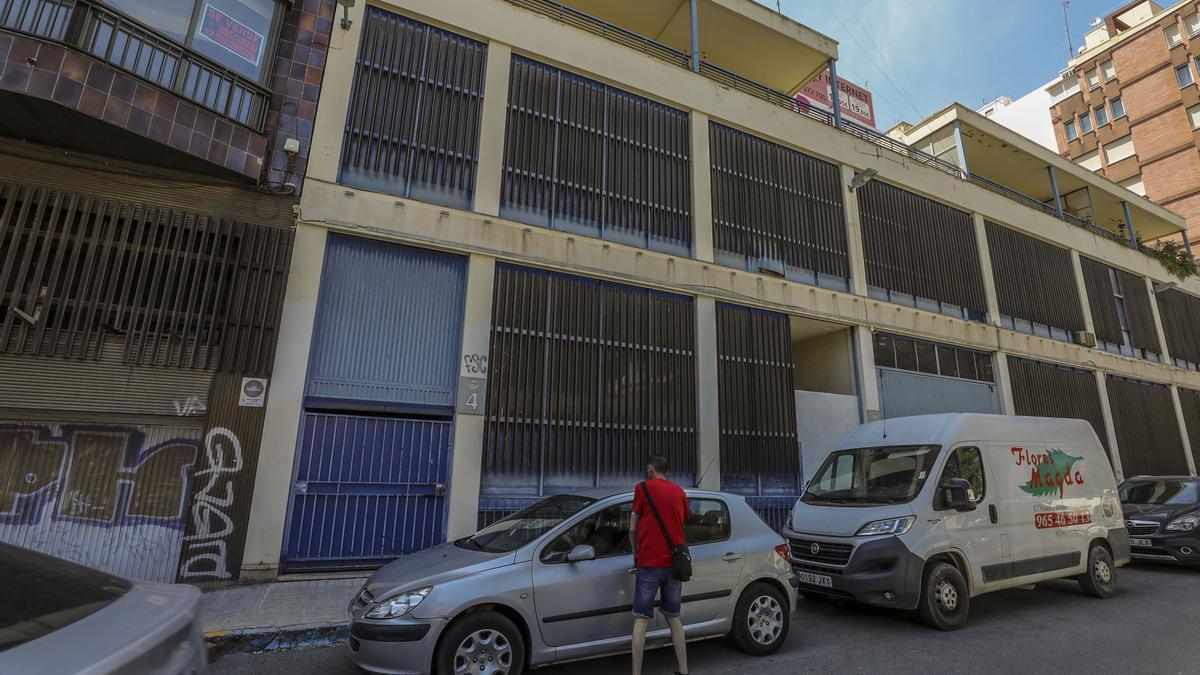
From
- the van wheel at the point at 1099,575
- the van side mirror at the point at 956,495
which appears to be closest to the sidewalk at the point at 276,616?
the van side mirror at the point at 956,495

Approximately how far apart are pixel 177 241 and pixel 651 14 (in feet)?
36.5

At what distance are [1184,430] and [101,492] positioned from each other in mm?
28890

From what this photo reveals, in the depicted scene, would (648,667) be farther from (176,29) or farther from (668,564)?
(176,29)

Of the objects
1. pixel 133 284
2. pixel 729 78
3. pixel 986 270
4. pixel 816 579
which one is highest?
pixel 729 78

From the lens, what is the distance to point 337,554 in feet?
24.3

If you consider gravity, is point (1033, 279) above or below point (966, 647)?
above

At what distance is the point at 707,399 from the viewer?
10305mm

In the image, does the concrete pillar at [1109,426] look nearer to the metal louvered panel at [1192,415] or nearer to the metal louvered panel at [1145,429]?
the metal louvered panel at [1145,429]

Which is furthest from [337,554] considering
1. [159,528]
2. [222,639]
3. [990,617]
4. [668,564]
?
[990,617]

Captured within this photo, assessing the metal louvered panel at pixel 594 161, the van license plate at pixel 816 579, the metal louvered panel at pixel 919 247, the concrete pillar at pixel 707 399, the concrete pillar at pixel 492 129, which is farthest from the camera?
the metal louvered panel at pixel 919 247

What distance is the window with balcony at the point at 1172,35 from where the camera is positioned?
3350 cm

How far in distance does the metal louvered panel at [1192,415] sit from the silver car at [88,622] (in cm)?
2750

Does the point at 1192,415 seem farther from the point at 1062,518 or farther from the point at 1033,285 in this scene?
the point at 1062,518

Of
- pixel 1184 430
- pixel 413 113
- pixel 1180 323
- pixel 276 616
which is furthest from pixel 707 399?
pixel 1180 323
